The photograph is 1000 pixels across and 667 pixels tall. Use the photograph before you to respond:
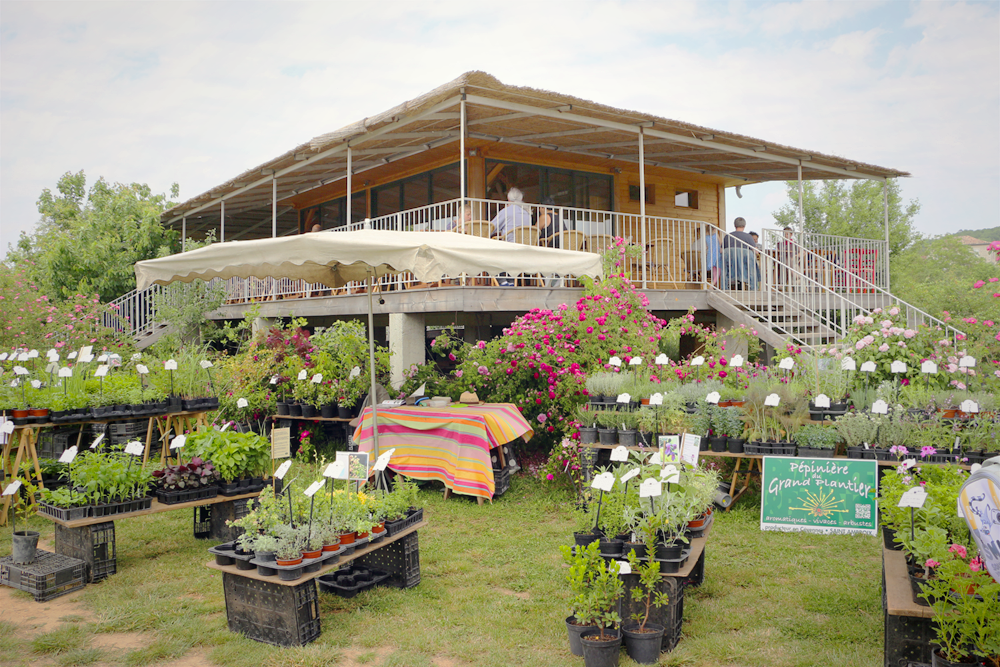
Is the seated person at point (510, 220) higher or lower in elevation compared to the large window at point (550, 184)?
lower

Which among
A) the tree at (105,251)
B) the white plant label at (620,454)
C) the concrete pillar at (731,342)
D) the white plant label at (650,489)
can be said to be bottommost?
the white plant label at (650,489)

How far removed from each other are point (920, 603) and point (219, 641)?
10.7ft

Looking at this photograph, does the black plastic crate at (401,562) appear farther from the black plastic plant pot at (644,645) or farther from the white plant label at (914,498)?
the white plant label at (914,498)

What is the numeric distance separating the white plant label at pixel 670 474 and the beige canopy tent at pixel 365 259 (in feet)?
6.68

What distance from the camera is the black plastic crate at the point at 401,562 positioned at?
4316 mm

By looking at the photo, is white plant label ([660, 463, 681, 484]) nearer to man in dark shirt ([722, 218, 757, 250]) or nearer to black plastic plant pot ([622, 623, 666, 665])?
black plastic plant pot ([622, 623, 666, 665])

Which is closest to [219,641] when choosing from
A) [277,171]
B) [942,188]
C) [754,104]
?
[277,171]

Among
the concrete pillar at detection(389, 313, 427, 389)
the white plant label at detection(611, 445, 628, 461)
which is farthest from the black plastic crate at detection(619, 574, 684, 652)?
the concrete pillar at detection(389, 313, 427, 389)

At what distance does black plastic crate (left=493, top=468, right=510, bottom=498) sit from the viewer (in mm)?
6449

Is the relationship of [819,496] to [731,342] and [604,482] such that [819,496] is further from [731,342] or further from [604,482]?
[731,342]

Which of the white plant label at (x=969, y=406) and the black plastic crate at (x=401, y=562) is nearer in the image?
the black plastic crate at (x=401, y=562)

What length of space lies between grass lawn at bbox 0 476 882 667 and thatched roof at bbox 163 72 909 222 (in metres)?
5.38

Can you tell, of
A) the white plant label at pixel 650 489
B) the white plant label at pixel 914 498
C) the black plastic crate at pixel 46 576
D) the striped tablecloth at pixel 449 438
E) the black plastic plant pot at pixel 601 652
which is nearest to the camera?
the white plant label at pixel 914 498

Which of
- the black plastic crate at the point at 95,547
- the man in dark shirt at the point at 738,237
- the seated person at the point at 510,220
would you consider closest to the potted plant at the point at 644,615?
the black plastic crate at the point at 95,547
